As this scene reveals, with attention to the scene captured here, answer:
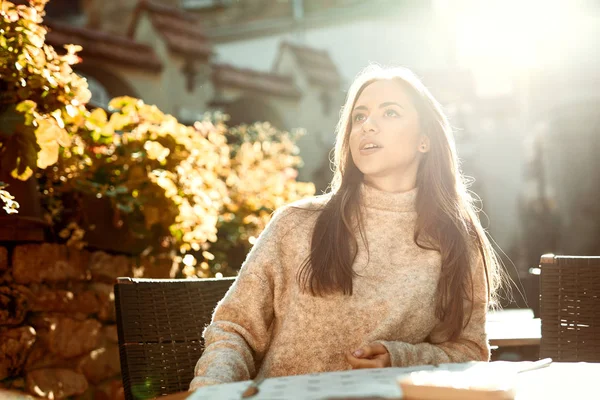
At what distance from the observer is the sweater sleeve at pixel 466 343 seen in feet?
6.99

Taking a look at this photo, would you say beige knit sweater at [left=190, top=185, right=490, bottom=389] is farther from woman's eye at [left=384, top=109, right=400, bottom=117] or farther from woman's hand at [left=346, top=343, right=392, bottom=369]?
woman's eye at [left=384, top=109, right=400, bottom=117]

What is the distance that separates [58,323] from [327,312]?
5.13 ft

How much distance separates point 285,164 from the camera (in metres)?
7.06

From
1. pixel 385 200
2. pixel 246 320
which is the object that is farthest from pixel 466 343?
pixel 246 320

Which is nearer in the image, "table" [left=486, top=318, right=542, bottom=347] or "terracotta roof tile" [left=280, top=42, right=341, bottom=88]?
"table" [left=486, top=318, right=542, bottom=347]

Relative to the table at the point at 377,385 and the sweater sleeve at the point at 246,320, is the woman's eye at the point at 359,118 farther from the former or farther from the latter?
the table at the point at 377,385

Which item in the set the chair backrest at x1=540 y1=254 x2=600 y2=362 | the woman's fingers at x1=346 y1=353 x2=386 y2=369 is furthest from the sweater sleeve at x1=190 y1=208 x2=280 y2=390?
the chair backrest at x1=540 y1=254 x2=600 y2=362

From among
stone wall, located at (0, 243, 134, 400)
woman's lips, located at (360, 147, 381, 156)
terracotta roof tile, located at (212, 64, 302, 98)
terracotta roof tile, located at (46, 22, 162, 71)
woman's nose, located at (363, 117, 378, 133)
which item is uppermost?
terracotta roof tile, located at (46, 22, 162, 71)

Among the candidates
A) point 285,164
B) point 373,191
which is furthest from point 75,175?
point 285,164

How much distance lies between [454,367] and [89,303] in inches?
93.8

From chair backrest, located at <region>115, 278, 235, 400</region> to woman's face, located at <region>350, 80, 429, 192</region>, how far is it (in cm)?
56

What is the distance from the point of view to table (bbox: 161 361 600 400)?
1.21 m

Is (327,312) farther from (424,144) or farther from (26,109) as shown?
(26,109)

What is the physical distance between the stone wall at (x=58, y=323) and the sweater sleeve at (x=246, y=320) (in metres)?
1.10
